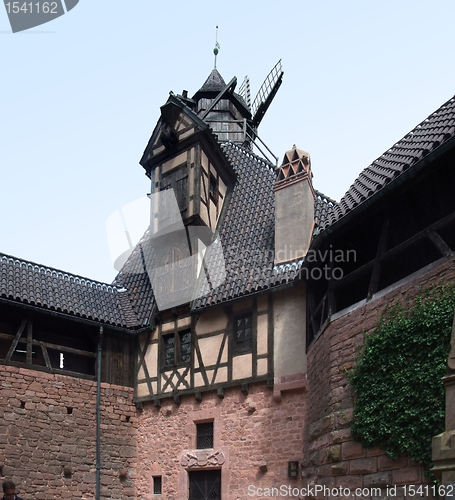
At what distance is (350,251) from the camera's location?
425 inches

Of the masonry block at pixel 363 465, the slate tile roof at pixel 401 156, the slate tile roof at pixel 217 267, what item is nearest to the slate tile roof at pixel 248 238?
the slate tile roof at pixel 217 267

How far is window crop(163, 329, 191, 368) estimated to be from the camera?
48.5 feet

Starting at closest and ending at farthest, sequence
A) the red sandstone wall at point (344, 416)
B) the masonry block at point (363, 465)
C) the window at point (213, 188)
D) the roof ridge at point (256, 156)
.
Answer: the red sandstone wall at point (344, 416) < the masonry block at point (363, 465) < the window at point (213, 188) < the roof ridge at point (256, 156)

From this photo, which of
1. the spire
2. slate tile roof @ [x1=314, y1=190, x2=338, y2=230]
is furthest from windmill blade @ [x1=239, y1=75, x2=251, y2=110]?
slate tile roof @ [x1=314, y1=190, x2=338, y2=230]

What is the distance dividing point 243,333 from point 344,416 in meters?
5.23

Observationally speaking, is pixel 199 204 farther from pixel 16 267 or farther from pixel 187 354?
pixel 16 267

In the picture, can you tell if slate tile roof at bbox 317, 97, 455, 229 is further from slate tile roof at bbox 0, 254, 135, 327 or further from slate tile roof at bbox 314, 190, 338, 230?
slate tile roof at bbox 0, 254, 135, 327

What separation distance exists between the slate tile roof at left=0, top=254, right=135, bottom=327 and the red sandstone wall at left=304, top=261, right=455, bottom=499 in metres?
6.32

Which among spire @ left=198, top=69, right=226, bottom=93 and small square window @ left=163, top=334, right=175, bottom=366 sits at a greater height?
spire @ left=198, top=69, right=226, bottom=93

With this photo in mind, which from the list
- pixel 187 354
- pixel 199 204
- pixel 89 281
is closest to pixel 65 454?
pixel 187 354

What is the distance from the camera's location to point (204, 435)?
13930mm

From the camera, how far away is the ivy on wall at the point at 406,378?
7316 millimetres

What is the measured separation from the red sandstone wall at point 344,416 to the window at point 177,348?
4605 millimetres

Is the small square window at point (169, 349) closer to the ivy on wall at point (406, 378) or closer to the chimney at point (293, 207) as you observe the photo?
the chimney at point (293, 207)
